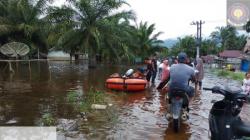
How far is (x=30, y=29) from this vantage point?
29109 mm

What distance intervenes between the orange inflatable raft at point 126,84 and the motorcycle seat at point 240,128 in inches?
339

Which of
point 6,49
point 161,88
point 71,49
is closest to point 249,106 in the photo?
point 161,88

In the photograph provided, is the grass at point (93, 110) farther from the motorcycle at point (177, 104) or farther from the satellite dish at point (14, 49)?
the satellite dish at point (14, 49)

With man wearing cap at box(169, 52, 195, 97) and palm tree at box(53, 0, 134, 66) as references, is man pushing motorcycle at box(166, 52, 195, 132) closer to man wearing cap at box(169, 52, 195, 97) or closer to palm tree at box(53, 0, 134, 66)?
man wearing cap at box(169, 52, 195, 97)

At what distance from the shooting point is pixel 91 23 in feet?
93.0

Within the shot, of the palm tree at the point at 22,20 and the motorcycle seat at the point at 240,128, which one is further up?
the palm tree at the point at 22,20

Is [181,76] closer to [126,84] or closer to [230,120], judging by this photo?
[230,120]

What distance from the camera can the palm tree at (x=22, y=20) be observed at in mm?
29062

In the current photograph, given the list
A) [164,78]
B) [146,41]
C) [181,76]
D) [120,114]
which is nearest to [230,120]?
[181,76]

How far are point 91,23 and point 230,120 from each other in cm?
2408

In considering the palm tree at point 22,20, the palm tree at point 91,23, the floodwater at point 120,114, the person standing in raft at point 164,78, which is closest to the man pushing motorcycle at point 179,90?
the floodwater at point 120,114

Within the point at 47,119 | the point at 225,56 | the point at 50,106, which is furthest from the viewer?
the point at 225,56

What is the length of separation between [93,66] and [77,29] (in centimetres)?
325

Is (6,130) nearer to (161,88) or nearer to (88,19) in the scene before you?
(161,88)
